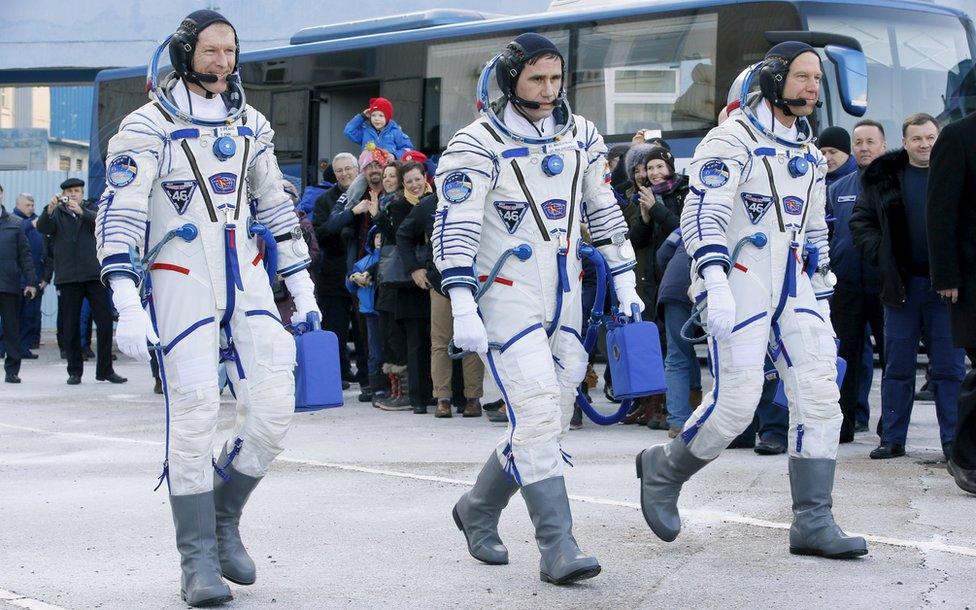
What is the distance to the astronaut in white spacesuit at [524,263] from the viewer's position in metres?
5.49

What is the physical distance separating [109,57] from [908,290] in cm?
2299

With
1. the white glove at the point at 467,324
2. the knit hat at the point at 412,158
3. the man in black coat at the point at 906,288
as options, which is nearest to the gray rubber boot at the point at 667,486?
the white glove at the point at 467,324

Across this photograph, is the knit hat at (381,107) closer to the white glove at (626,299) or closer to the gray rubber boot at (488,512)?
the white glove at (626,299)

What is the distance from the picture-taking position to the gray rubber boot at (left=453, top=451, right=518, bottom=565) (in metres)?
5.80

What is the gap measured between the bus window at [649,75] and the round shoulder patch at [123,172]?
1025 centimetres

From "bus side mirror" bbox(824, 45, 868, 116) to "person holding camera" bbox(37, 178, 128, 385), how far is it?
745 cm

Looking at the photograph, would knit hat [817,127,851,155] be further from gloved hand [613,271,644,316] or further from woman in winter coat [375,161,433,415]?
gloved hand [613,271,644,316]

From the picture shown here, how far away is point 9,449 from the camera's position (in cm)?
976

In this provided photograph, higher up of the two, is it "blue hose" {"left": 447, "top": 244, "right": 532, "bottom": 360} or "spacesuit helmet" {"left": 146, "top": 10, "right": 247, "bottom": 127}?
"spacesuit helmet" {"left": 146, "top": 10, "right": 247, "bottom": 127}

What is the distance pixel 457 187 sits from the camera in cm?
559

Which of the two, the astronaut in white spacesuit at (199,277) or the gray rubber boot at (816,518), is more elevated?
A: the astronaut in white spacesuit at (199,277)

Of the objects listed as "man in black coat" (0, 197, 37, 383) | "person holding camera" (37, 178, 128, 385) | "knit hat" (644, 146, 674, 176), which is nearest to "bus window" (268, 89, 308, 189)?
"man in black coat" (0, 197, 37, 383)

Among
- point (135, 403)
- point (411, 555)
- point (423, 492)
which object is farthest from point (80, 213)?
point (411, 555)

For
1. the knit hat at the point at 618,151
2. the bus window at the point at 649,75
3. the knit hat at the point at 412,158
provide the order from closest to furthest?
1. the knit hat at the point at 412,158
2. the knit hat at the point at 618,151
3. the bus window at the point at 649,75
